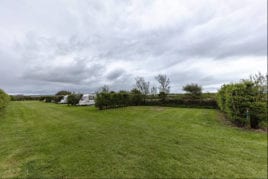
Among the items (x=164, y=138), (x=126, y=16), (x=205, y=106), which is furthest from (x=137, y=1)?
(x=205, y=106)

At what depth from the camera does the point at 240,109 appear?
739 cm

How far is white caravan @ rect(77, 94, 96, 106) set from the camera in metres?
21.7

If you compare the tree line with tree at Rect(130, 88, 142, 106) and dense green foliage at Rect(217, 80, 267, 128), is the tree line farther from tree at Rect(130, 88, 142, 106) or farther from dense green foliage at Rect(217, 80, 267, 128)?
dense green foliage at Rect(217, 80, 267, 128)

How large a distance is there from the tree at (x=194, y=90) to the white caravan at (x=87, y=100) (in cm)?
1440

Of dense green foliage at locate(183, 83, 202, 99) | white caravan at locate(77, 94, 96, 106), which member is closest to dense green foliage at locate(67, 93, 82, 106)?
white caravan at locate(77, 94, 96, 106)

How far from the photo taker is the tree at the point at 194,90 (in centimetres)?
2036

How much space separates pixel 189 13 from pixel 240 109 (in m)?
5.65

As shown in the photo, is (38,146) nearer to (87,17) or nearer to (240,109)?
(87,17)

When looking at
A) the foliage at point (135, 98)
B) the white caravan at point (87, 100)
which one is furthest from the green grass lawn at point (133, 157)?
the white caravan at point (87, 100)

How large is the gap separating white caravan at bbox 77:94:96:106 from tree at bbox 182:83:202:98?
47.2 feet

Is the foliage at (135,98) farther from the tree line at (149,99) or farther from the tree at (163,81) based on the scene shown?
the tree at (163,81)

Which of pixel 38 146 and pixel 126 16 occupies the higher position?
pixel 126 16

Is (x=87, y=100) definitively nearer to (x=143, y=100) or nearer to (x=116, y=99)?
(x=116, y=99)

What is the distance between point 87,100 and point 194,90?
52.7 ft
